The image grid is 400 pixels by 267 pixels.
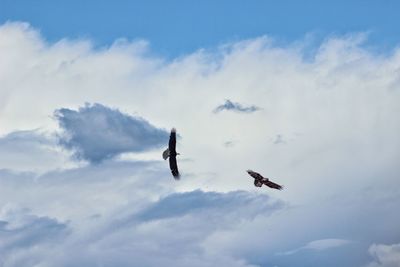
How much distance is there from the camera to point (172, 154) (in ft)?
572

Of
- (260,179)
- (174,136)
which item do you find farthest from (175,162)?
(260,179)

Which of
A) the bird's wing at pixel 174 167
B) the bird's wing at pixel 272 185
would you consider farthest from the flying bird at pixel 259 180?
the bird's wing at pixel 174 167

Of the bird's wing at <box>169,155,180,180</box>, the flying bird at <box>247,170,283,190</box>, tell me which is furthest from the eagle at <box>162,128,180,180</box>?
the flying bird at <box>247,170,283,190</box>

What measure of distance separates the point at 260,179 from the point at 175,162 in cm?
2663

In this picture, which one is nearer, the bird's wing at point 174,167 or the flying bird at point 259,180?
the bird's wing at point 174,167

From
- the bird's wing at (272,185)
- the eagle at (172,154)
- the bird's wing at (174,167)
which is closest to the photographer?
the eagle at (172,154)

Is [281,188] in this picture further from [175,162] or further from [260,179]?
[175,162]

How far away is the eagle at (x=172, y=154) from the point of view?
169875 mm

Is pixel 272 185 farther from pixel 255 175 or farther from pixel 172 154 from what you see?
pixel 172 154

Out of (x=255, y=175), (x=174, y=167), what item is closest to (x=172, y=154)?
(x=174, y=167)

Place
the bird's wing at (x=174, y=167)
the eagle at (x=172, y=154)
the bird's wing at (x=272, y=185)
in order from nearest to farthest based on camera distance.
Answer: the eagle at (x=172, y=154) < the bird's wing at (x=174, y=167) < the bird's wing at (x=272, y=185)

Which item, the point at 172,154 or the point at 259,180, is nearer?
the point at 172,154

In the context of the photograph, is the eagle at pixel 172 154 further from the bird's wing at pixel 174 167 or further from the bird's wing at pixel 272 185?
the bird's wing at pixel 272 185

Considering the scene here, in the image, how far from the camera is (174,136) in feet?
555
